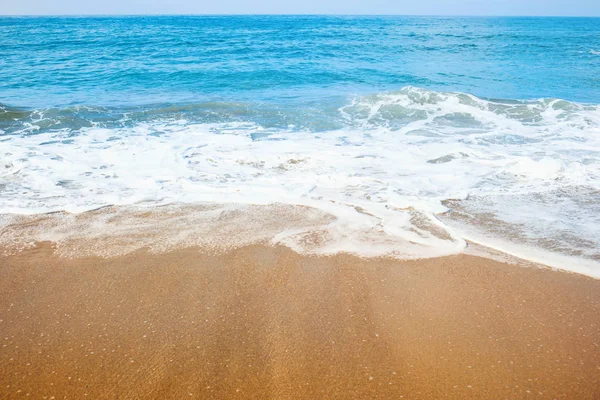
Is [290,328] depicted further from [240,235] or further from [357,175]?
[357,175]

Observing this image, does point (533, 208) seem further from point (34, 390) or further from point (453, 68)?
point (453, 68)

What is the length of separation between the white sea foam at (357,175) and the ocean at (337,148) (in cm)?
3

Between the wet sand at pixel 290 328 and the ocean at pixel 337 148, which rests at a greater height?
the wet sand at pixel 290 328

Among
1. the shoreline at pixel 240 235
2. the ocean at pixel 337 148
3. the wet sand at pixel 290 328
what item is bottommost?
the ocean at pixel 337 148

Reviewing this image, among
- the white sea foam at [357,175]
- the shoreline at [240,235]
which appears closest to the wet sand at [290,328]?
the shoreline at [240,235]

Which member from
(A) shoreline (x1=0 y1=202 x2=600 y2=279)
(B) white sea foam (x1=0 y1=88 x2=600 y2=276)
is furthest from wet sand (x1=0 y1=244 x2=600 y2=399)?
(B) white sea foam (x1=0 y1=88 x2=600 y2=276)

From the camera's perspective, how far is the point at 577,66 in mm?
19812

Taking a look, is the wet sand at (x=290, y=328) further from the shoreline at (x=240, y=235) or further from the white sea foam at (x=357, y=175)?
the white sea foam at (x=357, y=175)

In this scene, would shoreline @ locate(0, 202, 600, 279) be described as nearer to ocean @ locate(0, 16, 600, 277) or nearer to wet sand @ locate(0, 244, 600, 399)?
ocean @ locate(0, 16, 600, 277)

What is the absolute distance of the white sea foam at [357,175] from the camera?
417 centimetres

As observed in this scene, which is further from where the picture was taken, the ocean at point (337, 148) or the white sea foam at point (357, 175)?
the ocean at point (337, 148)

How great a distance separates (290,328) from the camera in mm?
2777

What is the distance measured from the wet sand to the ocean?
0.57m

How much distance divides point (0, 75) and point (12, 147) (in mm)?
11255
